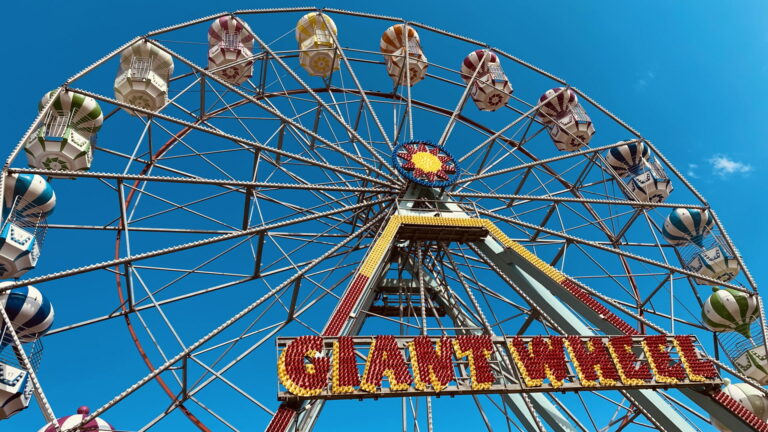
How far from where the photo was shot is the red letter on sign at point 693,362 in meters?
10.1

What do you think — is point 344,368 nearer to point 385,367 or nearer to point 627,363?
point 385,367

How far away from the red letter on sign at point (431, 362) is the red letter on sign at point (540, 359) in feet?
4.01

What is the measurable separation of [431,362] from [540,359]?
6.57 feet

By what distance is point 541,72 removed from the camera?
1891 cm

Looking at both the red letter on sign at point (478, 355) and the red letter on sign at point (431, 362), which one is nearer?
the red letter on sign at point (431, 362)

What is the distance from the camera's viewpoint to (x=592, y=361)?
1002 centimetres

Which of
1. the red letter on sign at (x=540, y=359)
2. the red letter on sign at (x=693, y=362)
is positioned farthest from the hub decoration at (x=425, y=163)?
the red letter on sign at (x=693, y=362)

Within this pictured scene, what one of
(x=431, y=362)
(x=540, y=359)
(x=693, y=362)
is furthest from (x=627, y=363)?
(x=431, y=362)

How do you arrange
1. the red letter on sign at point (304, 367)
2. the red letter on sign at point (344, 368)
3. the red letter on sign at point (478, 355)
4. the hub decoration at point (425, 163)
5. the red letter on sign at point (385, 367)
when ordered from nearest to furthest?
1. the red letter on sign at point (304, 367)
2. the red letter on sign at point (344, 368)
3. the red letter on sign at point (385, 367)
4. the red letter on sign at point (478, 355)
5. the hub decoration at point (425, 163)

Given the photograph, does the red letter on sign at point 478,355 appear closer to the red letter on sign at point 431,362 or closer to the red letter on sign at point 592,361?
the red letter on sign at point 431,362

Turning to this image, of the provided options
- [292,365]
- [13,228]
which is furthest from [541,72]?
[13,228]

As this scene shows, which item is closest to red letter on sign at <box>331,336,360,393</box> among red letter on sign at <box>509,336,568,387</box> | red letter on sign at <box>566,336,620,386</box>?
red letter on sign at <box>509,336,568,387</box>

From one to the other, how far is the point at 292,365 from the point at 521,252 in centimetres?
572

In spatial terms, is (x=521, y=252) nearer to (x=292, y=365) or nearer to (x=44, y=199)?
(x=292, y=365)
